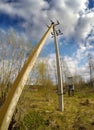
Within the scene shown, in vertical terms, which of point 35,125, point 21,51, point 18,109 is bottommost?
point 35,125

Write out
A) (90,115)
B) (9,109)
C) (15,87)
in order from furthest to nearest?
(90,115)
(15,87)
(9,109)

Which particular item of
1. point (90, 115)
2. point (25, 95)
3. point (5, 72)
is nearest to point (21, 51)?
point (5, 72)

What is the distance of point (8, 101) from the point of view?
4.32 metres

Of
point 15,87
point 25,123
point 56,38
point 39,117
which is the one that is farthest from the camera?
point 56,38

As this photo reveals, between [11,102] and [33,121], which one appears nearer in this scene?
[11,102]

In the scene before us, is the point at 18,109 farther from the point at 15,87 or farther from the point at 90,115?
the point at 15,87

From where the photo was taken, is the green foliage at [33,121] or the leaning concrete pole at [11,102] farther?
the green foliage at [33,121]

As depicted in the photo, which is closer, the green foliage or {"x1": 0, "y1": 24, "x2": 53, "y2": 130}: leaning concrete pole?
{"x1": 0, "y1": 24, "x2": 53, "y2": 130}: leaning concrete pole

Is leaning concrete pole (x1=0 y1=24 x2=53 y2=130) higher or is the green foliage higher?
leaning concrete pole (x1=0 y1=24 x2=53 y2=130)

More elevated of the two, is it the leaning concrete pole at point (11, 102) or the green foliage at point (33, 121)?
the leaning concrete pole at point (11, 102)

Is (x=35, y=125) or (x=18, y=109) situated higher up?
(x=18, y=109)

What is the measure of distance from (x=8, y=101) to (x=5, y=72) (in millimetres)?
5960

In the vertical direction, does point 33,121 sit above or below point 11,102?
below

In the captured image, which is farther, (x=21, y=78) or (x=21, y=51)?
(x=21, y=51)
